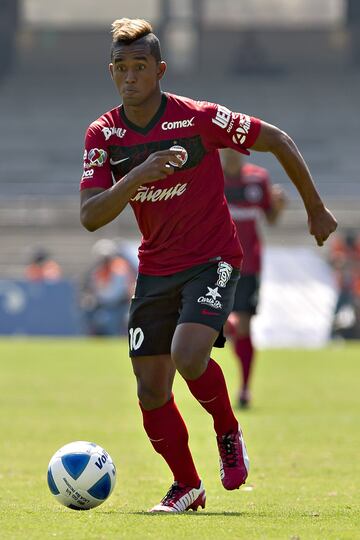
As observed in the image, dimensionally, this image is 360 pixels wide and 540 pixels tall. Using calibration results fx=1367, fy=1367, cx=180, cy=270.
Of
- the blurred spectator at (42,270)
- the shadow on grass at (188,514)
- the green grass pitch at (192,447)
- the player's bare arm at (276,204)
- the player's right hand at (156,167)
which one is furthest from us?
the blurred spectator at (42,270)

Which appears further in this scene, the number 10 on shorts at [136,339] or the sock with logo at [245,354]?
the sock with logo at [245,354]

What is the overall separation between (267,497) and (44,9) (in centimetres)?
3647

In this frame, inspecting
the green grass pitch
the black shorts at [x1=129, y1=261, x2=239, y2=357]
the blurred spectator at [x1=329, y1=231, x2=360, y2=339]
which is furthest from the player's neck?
the blurred spectator at [x1=329, y1=231, x2=360, y2=339]

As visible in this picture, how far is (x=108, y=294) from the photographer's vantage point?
23.8m

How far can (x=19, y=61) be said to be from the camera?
4262 centimetres

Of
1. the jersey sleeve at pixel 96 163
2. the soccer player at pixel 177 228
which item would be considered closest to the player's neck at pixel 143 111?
the soccer player at pixel 177 228

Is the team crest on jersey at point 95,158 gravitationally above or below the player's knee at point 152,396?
above

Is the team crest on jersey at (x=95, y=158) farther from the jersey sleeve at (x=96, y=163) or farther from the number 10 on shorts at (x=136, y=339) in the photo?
the number 10 on shorts at (x=136, y=339)

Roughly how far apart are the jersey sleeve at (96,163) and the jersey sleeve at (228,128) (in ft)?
1.71

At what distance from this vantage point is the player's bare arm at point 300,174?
6777mm

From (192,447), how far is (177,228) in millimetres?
3696

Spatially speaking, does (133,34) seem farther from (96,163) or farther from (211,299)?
(211,299)

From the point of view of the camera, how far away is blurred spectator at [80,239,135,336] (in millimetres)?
23641

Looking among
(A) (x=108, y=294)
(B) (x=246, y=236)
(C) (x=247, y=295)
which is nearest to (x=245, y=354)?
(C) (x=247, y=295)
